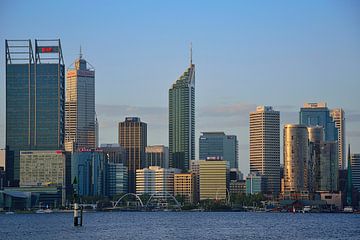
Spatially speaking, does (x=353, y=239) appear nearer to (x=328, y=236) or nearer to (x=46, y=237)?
(x=328, y=236)

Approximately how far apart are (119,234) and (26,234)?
13619mm

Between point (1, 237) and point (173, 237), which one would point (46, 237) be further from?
point (173, 237)

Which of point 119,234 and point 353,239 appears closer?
point 353,239

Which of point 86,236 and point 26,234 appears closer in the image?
point 86,236

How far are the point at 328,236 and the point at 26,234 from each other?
41.0 meters

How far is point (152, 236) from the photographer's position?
133 meters

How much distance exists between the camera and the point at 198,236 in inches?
5177

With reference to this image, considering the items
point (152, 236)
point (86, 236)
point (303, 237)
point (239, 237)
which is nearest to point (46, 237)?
point (86, 236)

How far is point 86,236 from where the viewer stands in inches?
5012

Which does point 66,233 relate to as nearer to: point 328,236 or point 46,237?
point 46,237

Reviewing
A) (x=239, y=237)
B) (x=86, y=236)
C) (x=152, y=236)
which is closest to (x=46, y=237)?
(x=86, y=236)

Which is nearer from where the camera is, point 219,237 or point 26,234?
point 219,237

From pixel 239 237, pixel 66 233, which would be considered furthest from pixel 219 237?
pixel 66 233

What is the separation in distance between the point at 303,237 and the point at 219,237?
1100 cm
